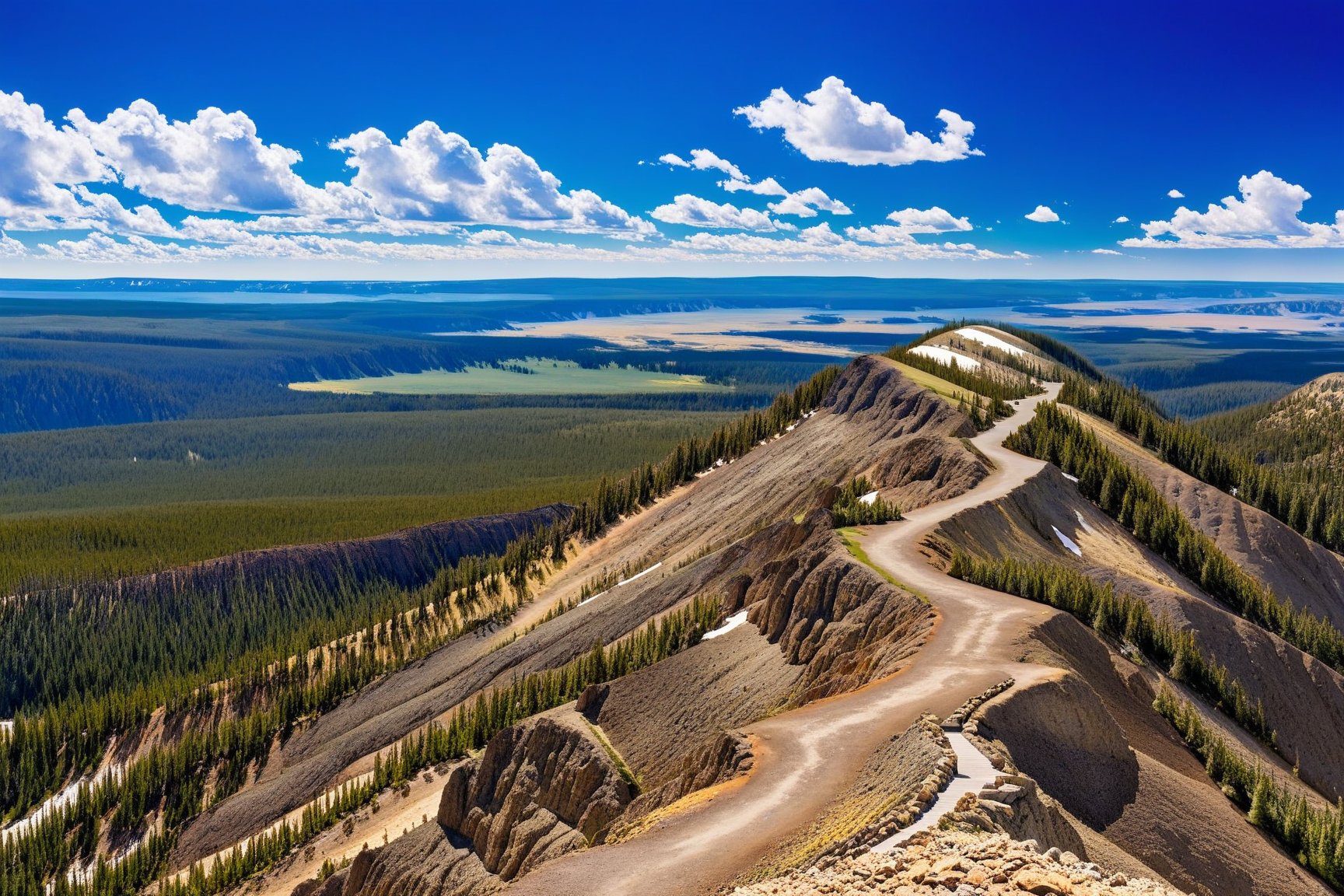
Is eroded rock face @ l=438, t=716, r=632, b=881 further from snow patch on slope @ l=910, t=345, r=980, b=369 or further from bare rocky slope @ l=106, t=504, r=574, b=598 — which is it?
snow patch on slope @ l=910, t=345, r=980, b=369

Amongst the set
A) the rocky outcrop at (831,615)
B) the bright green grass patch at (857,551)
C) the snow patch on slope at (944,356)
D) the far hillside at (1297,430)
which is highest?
the snow patch on slope at (944,356)

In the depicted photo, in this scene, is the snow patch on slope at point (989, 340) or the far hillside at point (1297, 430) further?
the snow patch on slope at point (989, 340)

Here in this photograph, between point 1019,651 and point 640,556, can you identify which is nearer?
point 1019,651

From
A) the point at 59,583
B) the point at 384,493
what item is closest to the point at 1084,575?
the point at 59,583

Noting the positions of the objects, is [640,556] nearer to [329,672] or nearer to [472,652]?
[472,652]

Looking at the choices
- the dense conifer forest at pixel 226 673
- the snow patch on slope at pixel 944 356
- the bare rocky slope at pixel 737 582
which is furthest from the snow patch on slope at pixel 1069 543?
the snow patch on slope at pixel 944 356

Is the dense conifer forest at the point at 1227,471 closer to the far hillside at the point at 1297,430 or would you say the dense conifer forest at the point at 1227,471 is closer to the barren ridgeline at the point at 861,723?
the barren ridgeline at the point at 861,723
